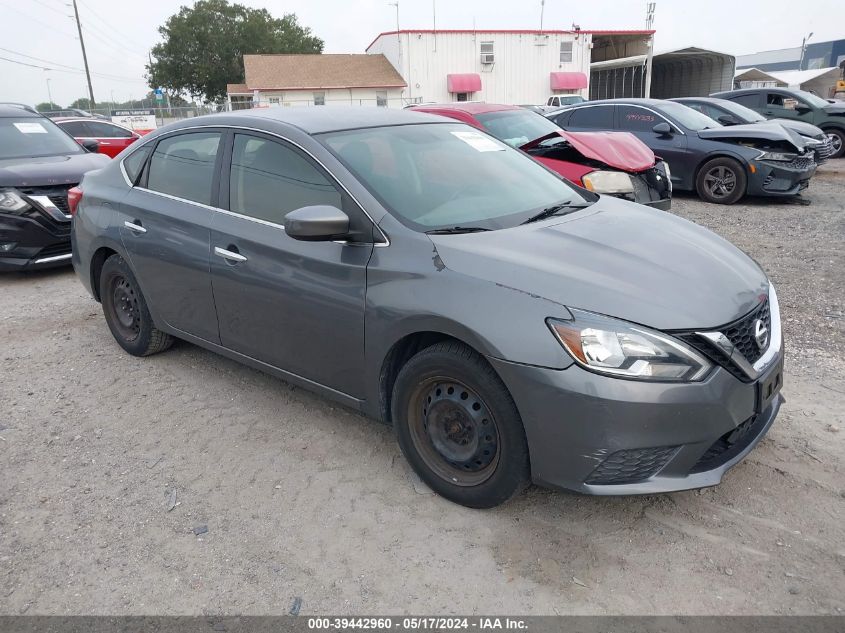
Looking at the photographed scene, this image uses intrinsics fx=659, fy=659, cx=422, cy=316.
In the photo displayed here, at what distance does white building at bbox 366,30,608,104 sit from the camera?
38.9 meters

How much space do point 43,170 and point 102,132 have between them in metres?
10.3

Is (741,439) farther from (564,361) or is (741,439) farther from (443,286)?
(443,286)

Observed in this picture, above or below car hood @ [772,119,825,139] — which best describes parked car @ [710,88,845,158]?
above

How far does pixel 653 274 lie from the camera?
2.68 meters

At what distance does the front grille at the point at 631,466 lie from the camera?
244 cm

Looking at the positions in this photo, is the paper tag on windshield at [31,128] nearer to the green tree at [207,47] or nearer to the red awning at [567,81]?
the red awning at [567,81]

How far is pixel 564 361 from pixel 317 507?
136 centimetres

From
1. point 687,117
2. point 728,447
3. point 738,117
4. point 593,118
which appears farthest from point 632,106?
point 728,447

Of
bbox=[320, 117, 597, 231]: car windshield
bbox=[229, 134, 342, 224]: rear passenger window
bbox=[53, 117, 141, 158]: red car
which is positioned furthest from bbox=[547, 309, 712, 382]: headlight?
bbox=[53, 117, 141, 158]: red car

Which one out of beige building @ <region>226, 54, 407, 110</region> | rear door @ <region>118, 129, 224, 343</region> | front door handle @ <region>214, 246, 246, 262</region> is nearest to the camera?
front door handle @ <region>214, 246, 246, 262</region>

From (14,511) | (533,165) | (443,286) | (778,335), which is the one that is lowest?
(14,511)

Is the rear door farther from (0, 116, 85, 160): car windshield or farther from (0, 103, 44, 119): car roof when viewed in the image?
(0, 103, 44, 119): car roof

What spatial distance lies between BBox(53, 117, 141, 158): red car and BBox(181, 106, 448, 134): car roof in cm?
1280

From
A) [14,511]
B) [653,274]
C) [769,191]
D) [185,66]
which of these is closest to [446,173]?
[653,274]
